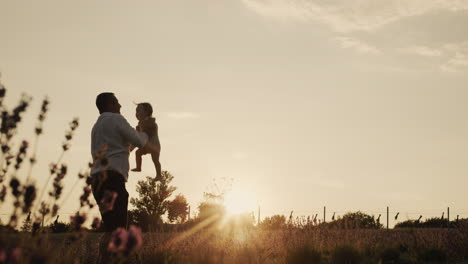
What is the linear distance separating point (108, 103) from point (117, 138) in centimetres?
43

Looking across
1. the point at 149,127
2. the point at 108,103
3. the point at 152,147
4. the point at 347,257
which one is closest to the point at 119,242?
the point at 108,103

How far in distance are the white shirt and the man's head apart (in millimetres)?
107

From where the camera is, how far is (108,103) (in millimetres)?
5371

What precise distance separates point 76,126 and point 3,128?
25.8 inches

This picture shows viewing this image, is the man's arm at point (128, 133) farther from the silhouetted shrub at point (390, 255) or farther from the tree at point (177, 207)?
the tree at point (177, 207)

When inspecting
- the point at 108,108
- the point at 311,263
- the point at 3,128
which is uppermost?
the point at 108,108

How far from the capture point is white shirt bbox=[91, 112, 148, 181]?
201 inches

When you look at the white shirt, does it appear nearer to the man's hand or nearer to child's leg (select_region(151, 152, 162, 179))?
the man's hand

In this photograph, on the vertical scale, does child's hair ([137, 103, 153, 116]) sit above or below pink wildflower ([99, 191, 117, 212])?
above

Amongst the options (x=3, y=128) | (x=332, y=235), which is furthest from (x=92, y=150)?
(x=332, y=235)

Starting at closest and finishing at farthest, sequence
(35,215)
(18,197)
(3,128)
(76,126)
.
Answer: (18,197) → (35,215) → (3,128) → (76,126)

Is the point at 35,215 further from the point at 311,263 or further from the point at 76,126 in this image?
the point at 311,263

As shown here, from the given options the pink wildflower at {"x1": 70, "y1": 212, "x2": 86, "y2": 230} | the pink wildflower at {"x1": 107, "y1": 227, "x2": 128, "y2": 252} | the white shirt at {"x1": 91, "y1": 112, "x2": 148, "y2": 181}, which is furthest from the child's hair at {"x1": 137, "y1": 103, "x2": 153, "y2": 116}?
the pink wildflower at {"x1": 107, "y1": 227, "x2": 128, "y2": 252}

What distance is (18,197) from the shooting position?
112 inches
